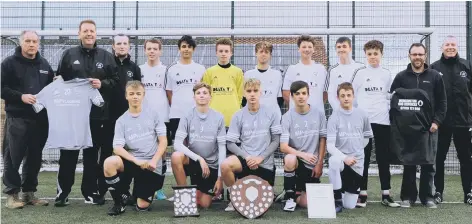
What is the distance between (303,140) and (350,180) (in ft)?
1.99

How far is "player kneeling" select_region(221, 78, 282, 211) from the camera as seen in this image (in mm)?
4660

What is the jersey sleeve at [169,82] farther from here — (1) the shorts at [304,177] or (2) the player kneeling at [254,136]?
(1) the shorts at [304,177]

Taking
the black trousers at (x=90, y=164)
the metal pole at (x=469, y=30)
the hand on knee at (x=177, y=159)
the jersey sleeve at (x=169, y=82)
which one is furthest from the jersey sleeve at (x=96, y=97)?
the metal pole at (x=469, y=30)

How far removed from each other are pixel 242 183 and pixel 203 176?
47cm

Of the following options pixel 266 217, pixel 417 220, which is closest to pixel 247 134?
pixel 266 217

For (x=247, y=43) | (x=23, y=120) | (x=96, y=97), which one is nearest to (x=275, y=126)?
(x=96, y=97)

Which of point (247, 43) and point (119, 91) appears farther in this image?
point (247, 43)

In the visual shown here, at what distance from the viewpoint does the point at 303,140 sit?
4824mm

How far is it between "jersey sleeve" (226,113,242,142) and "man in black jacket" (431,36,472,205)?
225 cm

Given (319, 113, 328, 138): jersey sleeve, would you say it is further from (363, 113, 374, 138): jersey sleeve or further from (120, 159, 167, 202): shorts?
(120, 159, 167, 202): shorts

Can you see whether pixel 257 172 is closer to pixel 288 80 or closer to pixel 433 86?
pixel 288 80

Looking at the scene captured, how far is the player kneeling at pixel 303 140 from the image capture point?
4.73m

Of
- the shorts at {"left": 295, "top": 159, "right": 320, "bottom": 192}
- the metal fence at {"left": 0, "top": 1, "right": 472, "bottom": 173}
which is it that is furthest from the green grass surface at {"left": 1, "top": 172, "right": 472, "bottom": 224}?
the metal fence at {"left": 0, "top": 1, "right": 472, "bottom": 173}

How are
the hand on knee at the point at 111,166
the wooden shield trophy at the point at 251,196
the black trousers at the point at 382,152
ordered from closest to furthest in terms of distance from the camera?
the wooden shield trophy at the point at 251,196 < the hand on knee at the point at 111,166 < the black trousers at the point at 382,152
